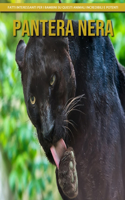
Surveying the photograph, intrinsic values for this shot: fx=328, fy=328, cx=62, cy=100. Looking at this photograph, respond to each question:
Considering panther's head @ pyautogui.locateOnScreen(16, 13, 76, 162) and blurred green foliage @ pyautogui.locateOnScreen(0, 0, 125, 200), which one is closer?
panther's head @ pyautogui.locateOnScreen(16, 13, 76, 162)

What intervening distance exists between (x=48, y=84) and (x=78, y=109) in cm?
13

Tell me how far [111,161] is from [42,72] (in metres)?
0.30

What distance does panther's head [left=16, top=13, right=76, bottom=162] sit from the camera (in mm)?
833

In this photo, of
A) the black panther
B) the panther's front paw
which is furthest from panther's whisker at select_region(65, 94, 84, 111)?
the panther's front paw

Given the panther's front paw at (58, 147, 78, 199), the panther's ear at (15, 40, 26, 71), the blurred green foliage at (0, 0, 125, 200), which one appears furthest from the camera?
the blurred green foliage at (0, 0, 125, 200)

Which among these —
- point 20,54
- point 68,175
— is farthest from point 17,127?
point 68,175

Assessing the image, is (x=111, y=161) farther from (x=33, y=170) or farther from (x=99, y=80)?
(x=33, y=170)

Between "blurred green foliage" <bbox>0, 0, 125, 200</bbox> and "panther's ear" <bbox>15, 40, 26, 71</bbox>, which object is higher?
"panther's ear" <bbox>15, 40, 26, 71</bbox>

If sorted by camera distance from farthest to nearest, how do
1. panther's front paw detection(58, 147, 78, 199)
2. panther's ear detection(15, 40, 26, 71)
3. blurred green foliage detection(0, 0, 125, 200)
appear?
1. blurred green foliage detection(0, 0, 125, 200)
2. panther's ear detection(15, 40, 26, 71)
3. panther's front paw detection(58, 147, 78, 199)

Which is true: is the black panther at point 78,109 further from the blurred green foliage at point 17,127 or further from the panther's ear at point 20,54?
the blurred green foliage at point 17,127

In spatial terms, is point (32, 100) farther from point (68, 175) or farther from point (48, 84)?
point (68, 175)

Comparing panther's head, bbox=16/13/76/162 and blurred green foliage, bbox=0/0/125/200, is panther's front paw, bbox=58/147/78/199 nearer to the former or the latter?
panther's head, bbox=16/13/76/162

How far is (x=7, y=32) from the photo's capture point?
5.42 ft

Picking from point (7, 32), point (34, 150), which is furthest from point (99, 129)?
point (34, 150)
